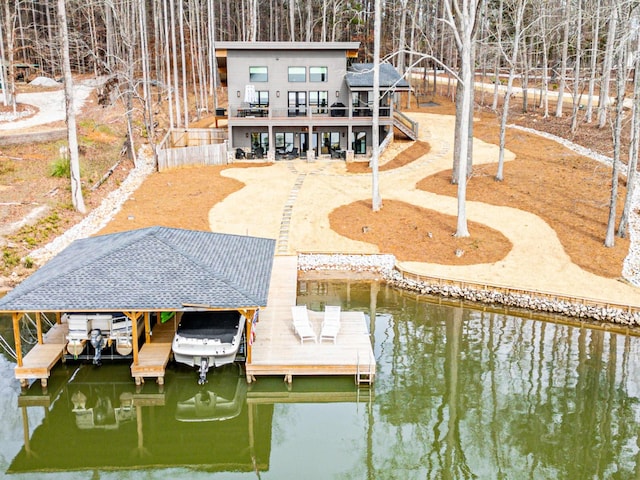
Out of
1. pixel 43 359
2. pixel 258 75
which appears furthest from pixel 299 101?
pixel 43 359

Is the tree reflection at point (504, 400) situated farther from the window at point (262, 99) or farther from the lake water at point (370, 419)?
the window at point (262, 99)

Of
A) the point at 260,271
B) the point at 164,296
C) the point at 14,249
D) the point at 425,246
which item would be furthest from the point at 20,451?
the point at 425,246

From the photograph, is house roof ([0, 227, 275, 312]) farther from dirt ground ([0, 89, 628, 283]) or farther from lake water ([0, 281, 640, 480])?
A: dirt ground ([0, 89, 628, 283])

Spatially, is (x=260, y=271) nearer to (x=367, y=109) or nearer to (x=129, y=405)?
(x=129, y=405)

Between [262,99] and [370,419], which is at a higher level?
[262,99]

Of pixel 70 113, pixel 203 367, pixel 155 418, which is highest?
pixel 70 113

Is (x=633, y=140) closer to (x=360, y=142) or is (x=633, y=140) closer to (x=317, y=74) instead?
(x=360, y=142)
